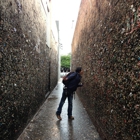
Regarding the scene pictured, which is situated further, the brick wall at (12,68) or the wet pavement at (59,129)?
the wet pavement at (59,129)

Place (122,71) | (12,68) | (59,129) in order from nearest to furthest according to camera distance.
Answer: (122,71), (12,68), (59,129)

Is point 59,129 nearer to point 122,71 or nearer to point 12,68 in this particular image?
point 12,68

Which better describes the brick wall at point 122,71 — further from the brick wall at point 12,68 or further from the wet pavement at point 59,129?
the brick wall at point 12,68

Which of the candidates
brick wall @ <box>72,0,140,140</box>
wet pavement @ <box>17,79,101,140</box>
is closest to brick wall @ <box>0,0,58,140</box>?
wet pavement @ <box>17,79,101,140</box>

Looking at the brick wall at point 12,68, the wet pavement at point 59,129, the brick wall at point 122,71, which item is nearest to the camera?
the brick wall at point 122,71

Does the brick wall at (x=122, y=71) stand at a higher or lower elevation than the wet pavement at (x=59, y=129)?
higher

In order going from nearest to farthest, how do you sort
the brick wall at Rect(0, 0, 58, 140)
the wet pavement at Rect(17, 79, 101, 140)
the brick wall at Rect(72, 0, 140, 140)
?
1. the brick wall at Rect(72, 0, 140, 140)
2. the brick wall at Rect(0, 0, 58, 140)
3. the wet pavement at Rect(17, 79, 101, 140)

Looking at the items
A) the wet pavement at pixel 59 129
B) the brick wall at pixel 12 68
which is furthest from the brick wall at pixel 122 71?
the brick wall at pixel 12 68

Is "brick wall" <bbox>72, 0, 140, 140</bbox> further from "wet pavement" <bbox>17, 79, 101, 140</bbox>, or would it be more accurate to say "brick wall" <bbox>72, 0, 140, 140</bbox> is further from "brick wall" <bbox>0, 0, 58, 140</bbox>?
"brick wall" <bbox>0, 0, 58, 140</bbox>

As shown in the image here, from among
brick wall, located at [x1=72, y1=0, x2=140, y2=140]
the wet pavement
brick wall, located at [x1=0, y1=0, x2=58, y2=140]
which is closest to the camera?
brick wall, located at [x1=72, y1=0, x2=140, y2=140]

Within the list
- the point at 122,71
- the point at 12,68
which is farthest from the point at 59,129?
the point at 122,71

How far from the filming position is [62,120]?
191 inches

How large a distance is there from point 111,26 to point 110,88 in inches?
43.1

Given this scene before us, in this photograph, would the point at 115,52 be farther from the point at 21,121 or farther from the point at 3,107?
the point at 21,121
